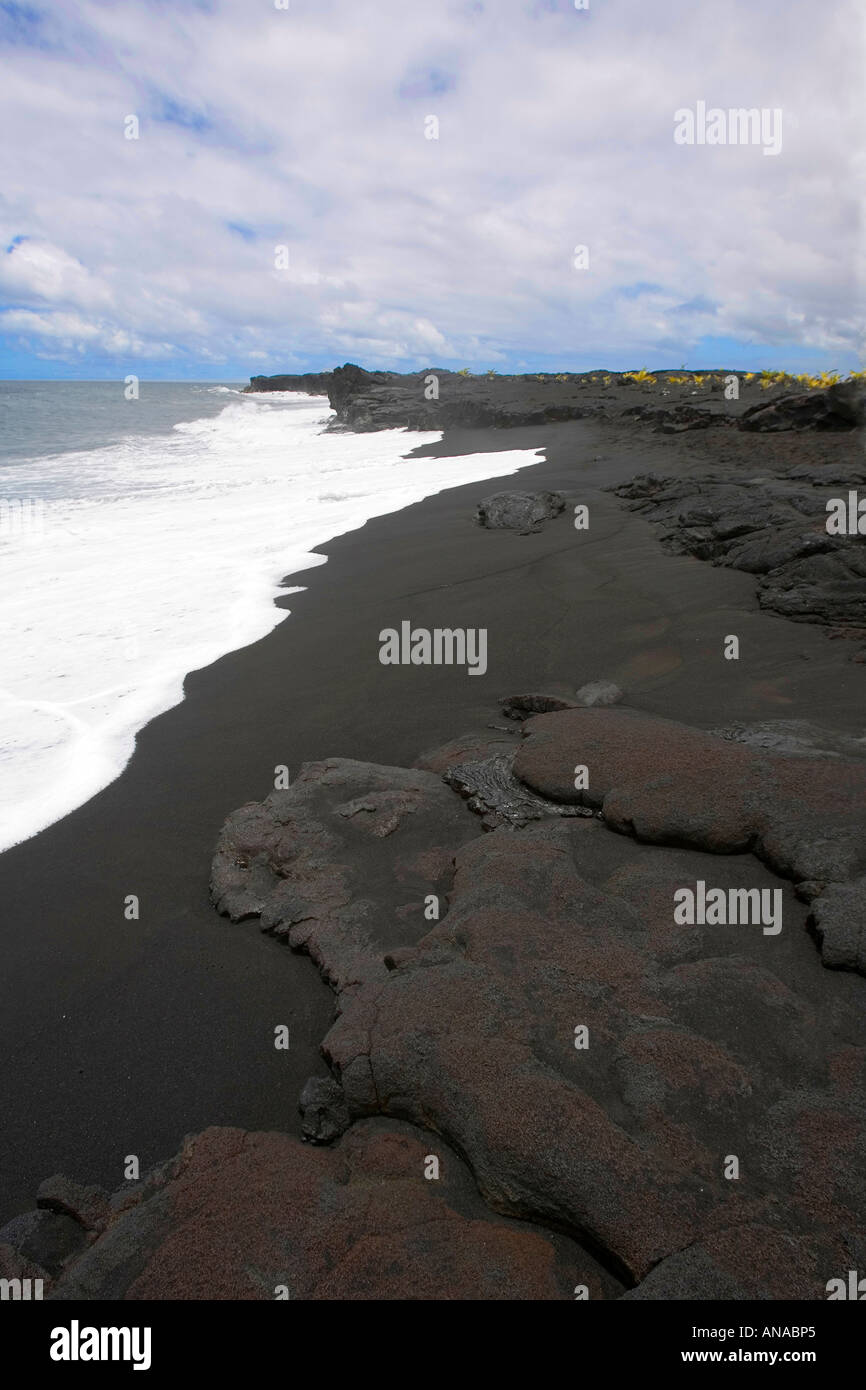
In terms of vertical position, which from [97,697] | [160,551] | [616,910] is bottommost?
[616,910]

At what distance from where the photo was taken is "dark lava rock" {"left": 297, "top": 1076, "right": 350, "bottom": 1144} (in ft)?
7.77

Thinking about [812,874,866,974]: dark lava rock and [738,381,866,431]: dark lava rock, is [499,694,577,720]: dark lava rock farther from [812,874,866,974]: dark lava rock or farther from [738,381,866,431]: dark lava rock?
[738,381,866,431]: dark lava rock

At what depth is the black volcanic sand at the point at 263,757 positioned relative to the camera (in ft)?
8.91

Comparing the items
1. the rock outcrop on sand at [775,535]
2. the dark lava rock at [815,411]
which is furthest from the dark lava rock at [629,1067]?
the dark lava rock at [815,411]

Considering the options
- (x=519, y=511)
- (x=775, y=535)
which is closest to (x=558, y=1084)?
(x=775, y=535)

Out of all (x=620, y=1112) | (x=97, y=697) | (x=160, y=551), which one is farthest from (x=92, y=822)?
(x=160, y=551)

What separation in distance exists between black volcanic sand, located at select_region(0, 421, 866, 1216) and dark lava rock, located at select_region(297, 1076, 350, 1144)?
12cm

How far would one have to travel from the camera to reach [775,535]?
24.9 ft

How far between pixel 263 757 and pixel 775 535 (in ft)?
18.9

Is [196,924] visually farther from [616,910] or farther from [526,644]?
[526,644]

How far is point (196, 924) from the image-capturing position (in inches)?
137

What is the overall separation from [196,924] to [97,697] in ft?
10.6

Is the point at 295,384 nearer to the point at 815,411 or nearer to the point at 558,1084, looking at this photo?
the point at 815,411

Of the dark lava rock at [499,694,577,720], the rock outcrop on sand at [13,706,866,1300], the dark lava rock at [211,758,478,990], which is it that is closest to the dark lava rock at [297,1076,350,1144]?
the rock outcrop on sand at [13,706,866,1300]
